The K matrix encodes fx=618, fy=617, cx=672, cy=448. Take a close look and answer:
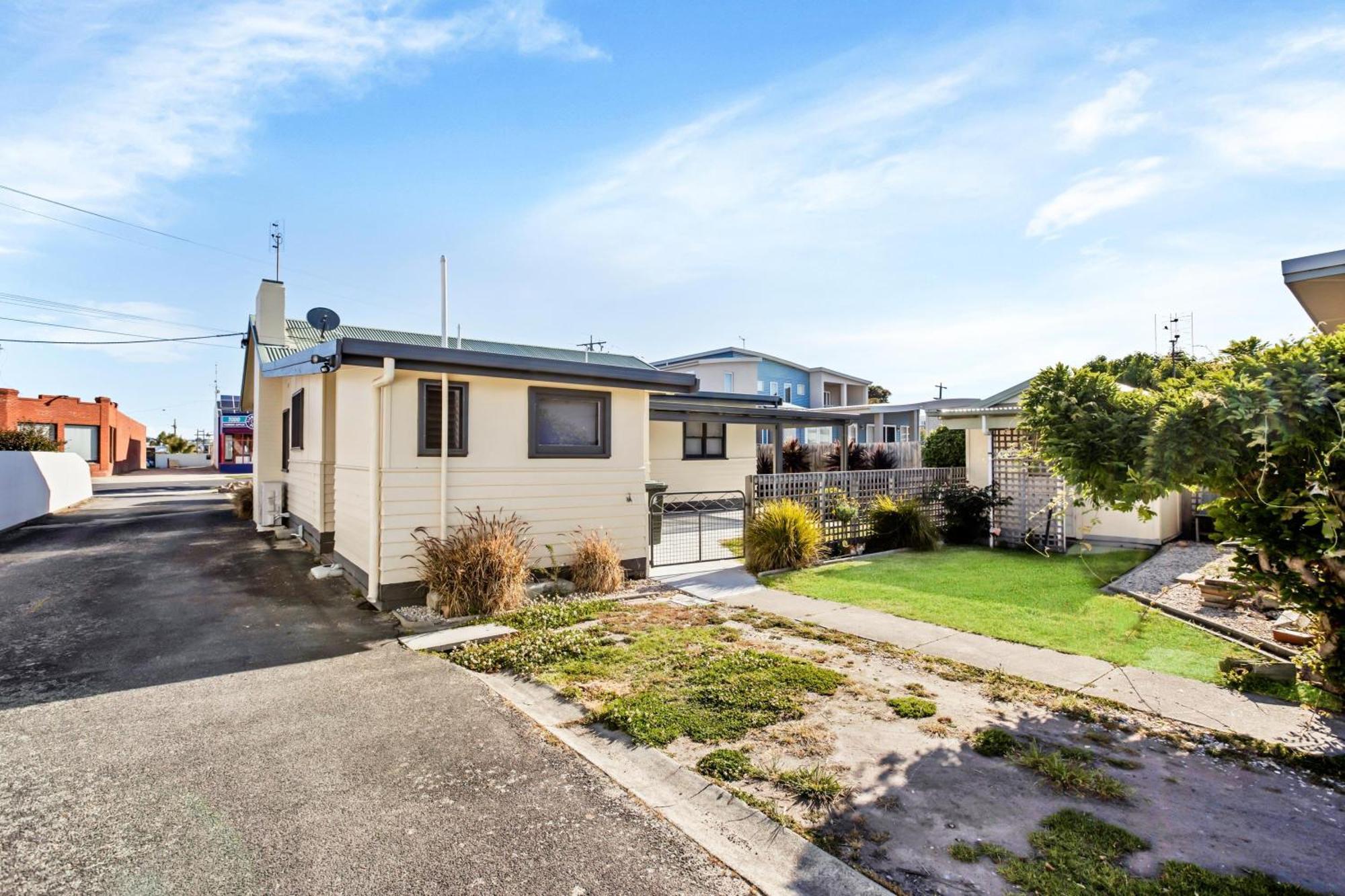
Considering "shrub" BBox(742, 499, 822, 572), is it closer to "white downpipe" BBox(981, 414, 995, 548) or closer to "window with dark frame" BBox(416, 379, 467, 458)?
"white downpipe" BBox(981, 414, 995, 548)

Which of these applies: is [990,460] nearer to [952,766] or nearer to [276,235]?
[952,766]

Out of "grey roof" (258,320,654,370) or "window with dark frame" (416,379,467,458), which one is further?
"grey roof" (258,320,654,370)

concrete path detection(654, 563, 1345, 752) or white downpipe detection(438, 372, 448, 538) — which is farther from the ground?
white downpipe detection(438, 372, 448, 538)

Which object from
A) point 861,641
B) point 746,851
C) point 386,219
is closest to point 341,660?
point 746,851

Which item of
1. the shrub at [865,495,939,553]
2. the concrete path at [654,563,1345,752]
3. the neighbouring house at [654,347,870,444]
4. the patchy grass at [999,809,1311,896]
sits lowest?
the concrete path at [654,563,1345,752]

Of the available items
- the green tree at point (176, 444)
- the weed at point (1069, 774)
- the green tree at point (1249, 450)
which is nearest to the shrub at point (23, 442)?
the weed at point (1069, 774)

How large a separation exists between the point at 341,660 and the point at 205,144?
41.5 ft

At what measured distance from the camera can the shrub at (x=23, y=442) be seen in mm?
19453

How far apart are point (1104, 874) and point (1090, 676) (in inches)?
111

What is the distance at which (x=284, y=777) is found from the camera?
132 inches

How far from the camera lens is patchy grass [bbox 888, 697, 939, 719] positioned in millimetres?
4105

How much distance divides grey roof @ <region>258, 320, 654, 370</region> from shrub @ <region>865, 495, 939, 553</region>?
4.99m

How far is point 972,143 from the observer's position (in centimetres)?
847

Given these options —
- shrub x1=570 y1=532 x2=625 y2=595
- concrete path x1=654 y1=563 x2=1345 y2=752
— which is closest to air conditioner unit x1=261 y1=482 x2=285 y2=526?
shrub x1=570 y1=532 x2=625 y2=595
